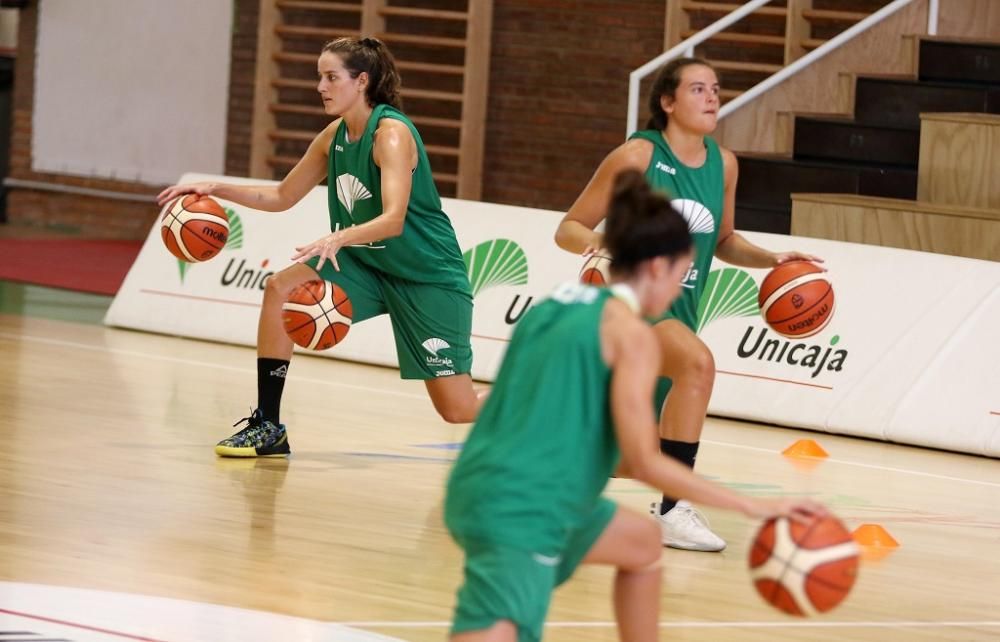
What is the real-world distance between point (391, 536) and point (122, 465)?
4.16 feet

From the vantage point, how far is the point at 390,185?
5648mm

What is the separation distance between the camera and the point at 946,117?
32.5 ft

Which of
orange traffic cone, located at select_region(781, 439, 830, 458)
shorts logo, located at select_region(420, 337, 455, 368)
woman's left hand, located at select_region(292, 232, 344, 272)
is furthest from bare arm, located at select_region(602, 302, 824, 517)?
orange traffic cone, located at select_region(781, 439, 830, 458)

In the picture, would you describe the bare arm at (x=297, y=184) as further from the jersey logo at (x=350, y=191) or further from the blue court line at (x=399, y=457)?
the blue court line at (x=399, y=457)

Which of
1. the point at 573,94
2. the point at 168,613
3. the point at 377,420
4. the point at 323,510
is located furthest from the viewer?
the point at 573,94

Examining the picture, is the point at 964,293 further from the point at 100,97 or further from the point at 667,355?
the point at 100,97

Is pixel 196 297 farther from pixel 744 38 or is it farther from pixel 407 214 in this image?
pixel 744 38

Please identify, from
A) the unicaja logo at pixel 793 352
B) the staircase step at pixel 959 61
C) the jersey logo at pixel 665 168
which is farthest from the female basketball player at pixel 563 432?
the staircase step at pixel 959 61

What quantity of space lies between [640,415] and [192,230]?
146 inches

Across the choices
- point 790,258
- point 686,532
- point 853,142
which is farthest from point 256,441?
point 853,142

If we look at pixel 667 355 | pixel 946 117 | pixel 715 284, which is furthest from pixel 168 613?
pixel 946 117

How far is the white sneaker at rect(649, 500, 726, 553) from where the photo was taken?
17.0 ft

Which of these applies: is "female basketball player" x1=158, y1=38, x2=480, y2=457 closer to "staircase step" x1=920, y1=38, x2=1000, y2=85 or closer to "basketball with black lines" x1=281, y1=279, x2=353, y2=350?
"basketball with black lines" x1=281, y1=279, x2=353, y2=350

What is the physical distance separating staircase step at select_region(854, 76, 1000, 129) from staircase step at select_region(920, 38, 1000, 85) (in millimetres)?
92
